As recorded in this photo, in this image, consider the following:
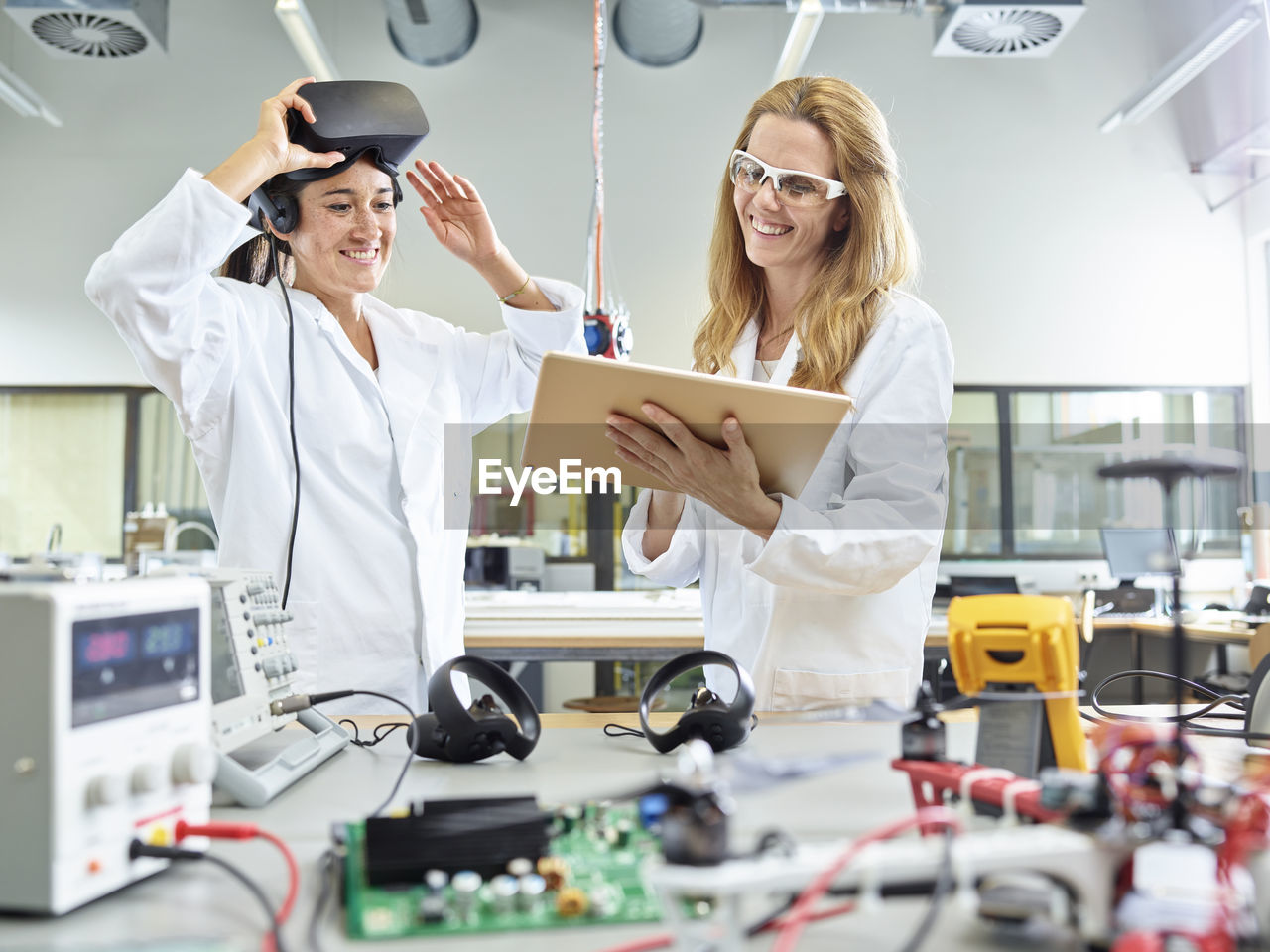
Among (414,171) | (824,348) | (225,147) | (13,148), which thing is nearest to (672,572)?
(824,348)

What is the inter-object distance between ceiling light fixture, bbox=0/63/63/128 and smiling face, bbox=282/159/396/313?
159 inches

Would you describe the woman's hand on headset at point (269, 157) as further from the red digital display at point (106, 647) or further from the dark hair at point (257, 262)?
the red digital display at point (106, 647)

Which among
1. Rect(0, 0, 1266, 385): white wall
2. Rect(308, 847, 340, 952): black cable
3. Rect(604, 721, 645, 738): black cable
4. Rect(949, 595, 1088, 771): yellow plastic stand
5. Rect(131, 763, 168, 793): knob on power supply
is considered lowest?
Rect(604, 721, 645, 738): black cable

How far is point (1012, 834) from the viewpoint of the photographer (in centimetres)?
53

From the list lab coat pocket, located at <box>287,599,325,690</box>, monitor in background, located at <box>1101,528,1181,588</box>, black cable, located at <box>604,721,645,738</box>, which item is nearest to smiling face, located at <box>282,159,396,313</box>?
lab coat pocket, located at <box>287,599,325,690</box>

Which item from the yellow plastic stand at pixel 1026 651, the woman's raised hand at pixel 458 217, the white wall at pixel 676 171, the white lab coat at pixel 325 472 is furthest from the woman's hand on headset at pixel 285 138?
the white wall at pixel 676 171

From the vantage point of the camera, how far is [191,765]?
66 centimetres

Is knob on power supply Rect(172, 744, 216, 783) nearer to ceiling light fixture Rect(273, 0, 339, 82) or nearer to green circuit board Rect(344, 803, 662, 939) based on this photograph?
green circuit board Rect(344, 803, 662, 939)

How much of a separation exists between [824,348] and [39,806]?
102cm

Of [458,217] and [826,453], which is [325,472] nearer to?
[458,217]

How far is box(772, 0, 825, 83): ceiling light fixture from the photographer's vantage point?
3504 mm

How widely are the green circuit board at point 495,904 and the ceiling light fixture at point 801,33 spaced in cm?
323

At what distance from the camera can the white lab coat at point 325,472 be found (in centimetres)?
135

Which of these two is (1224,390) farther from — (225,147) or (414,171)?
(225,147)
